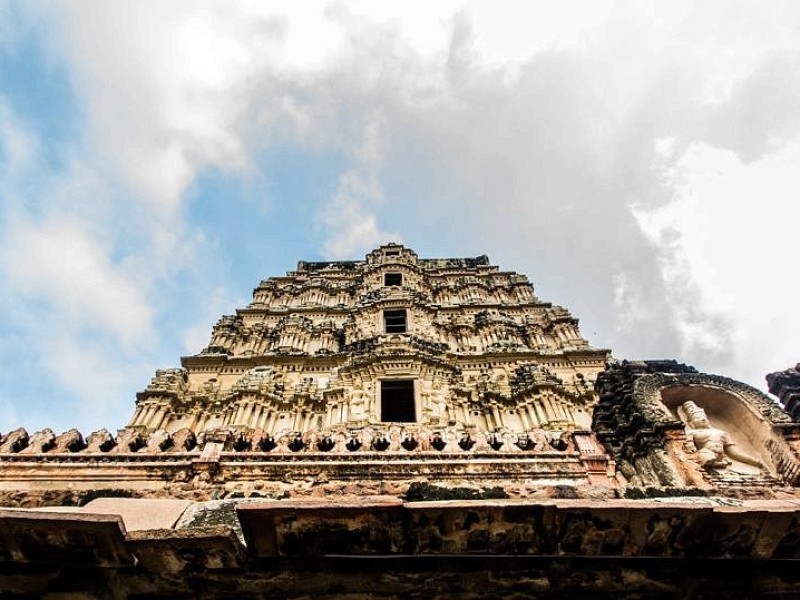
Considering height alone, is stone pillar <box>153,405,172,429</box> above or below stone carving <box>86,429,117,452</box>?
above

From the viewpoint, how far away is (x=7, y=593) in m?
4.51

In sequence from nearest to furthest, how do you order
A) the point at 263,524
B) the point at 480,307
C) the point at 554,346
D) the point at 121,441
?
1. the point at 263,524
2. the point at 121,441
3. the point at 554,346
4. the point at 480,307

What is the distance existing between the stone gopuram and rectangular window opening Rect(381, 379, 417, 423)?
87 millimetres

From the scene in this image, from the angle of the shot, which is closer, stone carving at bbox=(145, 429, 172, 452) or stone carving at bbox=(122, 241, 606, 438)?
stone carving at bbox=(145, 429, 172, 452)

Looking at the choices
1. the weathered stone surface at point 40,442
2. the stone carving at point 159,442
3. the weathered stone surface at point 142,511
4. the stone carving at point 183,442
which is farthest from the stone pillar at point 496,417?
the weathered stone surface at point 40,442

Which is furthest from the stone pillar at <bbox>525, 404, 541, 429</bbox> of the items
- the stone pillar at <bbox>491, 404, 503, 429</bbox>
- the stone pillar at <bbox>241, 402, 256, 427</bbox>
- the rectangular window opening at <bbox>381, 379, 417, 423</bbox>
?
the stone pillar at <bbox>241, 402, 256, 427</bbox>

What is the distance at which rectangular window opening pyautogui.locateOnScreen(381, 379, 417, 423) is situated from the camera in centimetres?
1634

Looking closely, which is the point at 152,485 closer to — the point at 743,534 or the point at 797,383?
the point at 743,534

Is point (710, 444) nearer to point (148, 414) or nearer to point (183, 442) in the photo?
point (183, 442)

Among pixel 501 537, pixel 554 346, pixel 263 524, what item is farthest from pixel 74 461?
pixel 554 346

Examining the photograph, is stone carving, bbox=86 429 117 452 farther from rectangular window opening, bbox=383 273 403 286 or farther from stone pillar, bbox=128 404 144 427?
rectangular window opening, bbox=383 273 403 286

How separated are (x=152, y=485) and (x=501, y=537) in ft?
19.5

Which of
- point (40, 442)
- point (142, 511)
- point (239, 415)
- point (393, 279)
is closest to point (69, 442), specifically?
point (40, 442)

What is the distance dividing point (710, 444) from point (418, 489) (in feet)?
15.0
